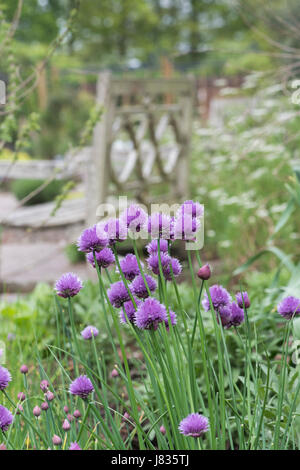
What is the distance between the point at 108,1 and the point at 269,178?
1635cm

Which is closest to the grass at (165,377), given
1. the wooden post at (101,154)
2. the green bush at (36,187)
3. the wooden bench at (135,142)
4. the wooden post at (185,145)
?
the wooden bench at (135,142)

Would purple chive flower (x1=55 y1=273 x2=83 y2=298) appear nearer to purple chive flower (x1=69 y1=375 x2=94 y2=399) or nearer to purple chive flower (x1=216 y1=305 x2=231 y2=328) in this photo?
purple chive flower (x1=69 y1=375 x2=94 y2=399)

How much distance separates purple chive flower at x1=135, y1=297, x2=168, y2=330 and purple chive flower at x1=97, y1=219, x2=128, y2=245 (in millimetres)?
110

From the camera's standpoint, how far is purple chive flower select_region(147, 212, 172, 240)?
0.79m

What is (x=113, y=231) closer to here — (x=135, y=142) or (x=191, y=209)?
(x=191, y=209)

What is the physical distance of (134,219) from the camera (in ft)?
2.62

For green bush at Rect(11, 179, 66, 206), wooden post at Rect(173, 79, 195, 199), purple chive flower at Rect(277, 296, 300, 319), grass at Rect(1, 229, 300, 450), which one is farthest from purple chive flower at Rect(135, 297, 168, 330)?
green bush at Rect(11, 179, 66, 206)

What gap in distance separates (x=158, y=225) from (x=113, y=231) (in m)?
0.07

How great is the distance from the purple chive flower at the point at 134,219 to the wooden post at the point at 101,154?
2843 mm

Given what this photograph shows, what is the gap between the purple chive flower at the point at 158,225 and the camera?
79 cm

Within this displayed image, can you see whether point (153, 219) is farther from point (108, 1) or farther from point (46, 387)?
point (108, 1)

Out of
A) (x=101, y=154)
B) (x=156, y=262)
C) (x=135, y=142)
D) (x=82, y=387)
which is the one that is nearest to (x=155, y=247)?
(x=156, y=262)

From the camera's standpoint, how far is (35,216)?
590 cm

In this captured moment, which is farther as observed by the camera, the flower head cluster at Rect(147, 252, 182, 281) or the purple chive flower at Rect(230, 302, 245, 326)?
the purple chive flower at Rect(230, 302, 245, 326)
